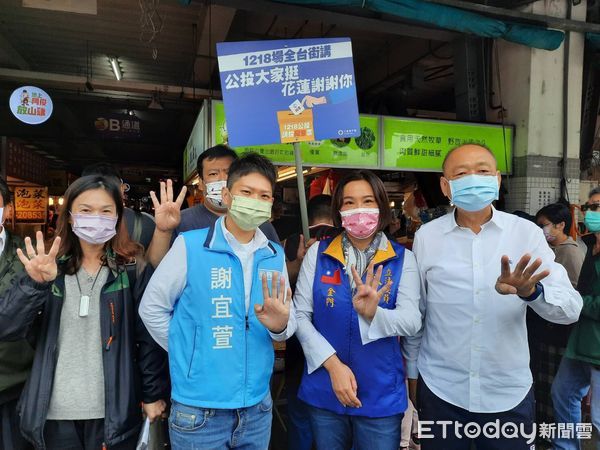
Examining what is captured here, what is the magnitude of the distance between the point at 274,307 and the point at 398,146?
459cm

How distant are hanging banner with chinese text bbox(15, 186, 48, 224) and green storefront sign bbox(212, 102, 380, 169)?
9050mm

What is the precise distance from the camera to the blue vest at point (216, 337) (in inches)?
75.6

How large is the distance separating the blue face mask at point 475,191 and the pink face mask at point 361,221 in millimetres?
458

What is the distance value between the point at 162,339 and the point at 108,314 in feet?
0.98

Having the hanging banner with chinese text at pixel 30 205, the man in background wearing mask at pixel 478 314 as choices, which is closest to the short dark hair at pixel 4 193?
the man in background wearing mask at pixel 478 314

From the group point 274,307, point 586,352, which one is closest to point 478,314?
point 274,307

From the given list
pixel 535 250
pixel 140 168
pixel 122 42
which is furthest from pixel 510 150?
pixel 140 168

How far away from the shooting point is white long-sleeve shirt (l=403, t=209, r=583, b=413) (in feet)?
6.93

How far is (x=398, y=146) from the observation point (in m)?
5.94

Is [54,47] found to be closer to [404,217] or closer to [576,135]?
[404,217]

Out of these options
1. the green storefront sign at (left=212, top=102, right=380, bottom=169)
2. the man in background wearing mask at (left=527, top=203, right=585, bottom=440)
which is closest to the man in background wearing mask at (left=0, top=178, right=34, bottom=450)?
the green storefront sign at (left=212, top=102, right=380, bottom=169)

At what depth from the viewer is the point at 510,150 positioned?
20.9 feet

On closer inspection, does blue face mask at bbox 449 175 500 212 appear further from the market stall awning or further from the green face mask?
the market stall awning

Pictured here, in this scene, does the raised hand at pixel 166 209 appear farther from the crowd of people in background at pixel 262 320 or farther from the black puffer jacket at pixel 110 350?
the black puffer jacket at pixel 110 350
